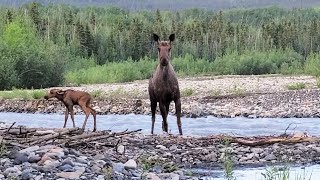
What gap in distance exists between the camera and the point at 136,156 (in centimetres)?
1477

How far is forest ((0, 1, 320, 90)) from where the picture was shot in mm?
50625

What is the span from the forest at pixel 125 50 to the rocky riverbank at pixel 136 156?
3274 centimetres

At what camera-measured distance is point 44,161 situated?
12.1m

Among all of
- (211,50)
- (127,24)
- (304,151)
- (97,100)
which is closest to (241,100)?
(97,100)

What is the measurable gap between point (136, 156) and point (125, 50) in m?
65.6

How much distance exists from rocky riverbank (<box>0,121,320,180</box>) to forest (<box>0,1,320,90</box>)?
32744mm

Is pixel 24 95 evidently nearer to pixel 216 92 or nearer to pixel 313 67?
pixel 216 92

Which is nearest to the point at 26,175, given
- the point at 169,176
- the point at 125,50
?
the point at 169,176

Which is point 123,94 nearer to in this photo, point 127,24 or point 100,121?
point 100,121

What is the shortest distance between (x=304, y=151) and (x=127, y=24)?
78.8 metres

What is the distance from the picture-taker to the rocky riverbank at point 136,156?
11.7 metres

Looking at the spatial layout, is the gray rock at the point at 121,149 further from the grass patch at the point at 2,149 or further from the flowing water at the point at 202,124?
the flowing water at the point at 202,124

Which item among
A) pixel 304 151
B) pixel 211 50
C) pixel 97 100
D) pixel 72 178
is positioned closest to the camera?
pixel 72 178

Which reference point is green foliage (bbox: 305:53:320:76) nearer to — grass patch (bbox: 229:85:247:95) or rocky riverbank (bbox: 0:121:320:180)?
grass patch (bbox: 229:85:247:95)
